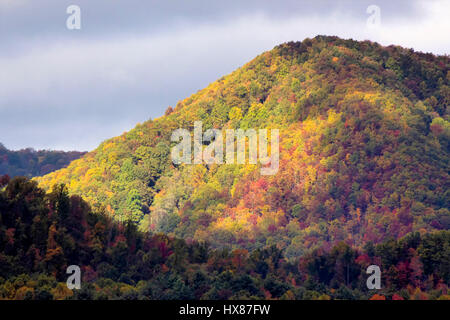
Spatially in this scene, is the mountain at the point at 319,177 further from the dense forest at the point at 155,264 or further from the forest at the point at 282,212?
the dense forest at the point at 155,264

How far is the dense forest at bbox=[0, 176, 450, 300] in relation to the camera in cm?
9019

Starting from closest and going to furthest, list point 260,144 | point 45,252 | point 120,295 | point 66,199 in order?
point 120,295
point 45,252
point 66,199
point 260,144

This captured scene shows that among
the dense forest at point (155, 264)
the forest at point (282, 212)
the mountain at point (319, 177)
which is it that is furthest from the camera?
the mountain at point (319, 177)

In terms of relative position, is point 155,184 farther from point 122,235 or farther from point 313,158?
point 122,235

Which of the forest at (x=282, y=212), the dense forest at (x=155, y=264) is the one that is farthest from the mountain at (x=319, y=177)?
the dense forest at (x=155, y=264)

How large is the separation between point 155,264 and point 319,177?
76.1 m

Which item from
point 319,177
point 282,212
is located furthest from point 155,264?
point 319,177

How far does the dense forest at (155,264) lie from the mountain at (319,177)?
43601 mm

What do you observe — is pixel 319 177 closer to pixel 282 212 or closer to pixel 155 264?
pixel 282 212

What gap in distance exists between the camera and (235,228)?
6594 inches

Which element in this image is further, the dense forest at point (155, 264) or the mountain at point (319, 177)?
the mountain at point (319, 177)

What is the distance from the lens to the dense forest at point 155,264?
90188mm
